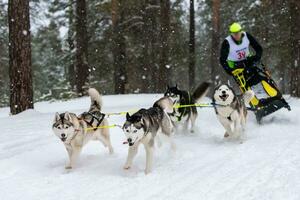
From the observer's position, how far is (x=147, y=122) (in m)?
5.93

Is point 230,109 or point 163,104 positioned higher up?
point 163,104

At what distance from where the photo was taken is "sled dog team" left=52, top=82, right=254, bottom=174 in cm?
579

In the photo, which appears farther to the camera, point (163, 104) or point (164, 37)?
point (164, 37)

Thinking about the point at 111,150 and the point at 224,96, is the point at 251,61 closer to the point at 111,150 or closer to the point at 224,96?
the point at 224,96

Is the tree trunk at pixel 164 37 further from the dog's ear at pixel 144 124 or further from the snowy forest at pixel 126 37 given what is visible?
the dog's ear at pixel 144 124

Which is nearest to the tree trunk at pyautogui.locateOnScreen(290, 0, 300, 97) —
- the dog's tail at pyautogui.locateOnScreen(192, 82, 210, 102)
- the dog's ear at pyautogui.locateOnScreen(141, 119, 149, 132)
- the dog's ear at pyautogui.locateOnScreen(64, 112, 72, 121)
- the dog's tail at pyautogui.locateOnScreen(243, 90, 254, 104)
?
the dog's tail at pyautogui.locateOnScreen(192, 82, 210, 102)

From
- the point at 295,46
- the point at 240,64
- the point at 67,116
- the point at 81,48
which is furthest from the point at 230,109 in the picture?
the point at 81,48

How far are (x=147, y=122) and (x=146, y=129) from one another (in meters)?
0.16

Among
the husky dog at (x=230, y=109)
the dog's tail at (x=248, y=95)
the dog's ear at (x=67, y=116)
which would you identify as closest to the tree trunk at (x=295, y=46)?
the dog's tail at (x=248, y=95)

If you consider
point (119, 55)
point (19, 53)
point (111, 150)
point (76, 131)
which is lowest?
point (111, 150)

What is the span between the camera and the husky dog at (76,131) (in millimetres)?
5922

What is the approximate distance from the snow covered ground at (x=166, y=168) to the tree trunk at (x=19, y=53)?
180 cm

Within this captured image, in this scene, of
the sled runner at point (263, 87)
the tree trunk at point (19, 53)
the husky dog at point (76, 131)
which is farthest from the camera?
the tree trunk at point (19, 53)

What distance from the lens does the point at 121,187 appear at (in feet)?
17.1
